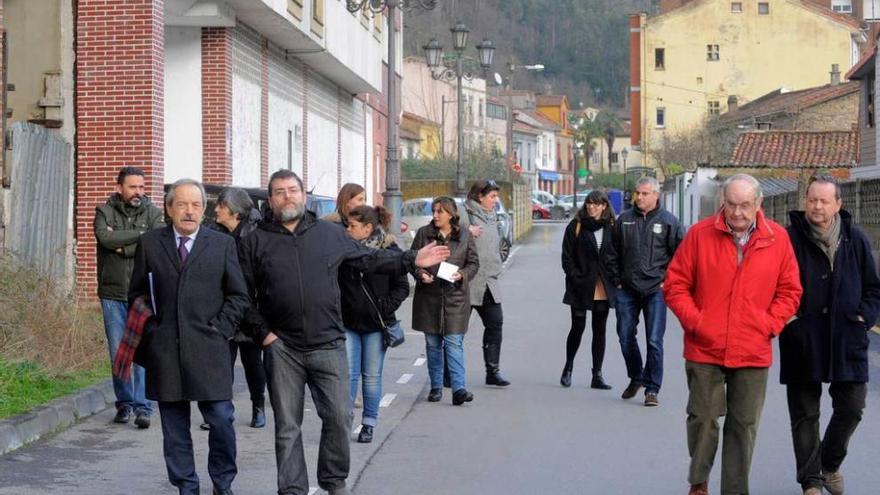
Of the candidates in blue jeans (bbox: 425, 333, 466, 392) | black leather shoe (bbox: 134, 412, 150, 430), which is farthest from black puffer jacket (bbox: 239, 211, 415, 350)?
blue jeans (bbox: 425, 333, 466, 392)

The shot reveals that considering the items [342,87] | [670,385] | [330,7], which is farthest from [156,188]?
[342,87]

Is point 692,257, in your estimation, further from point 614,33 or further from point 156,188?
point 614,33

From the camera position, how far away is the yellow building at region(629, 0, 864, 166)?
7794cm

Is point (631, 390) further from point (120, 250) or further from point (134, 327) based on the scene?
point (134, 327)

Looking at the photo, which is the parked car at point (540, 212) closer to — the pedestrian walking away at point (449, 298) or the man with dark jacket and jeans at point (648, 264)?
the man with dark jacket and jeans at point (648, 264)

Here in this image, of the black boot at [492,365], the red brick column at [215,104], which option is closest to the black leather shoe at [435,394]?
the black boot at [492,365]

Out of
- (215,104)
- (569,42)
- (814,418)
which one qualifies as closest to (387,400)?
(814,418)

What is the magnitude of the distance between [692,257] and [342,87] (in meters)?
30.0

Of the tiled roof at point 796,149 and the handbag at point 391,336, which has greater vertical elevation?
the tiled roof at point 796,149

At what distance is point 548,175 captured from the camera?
4988 inches

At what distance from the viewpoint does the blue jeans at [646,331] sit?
37.9 feet

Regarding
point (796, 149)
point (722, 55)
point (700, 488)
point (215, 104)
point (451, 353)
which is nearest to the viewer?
point (700, 488)

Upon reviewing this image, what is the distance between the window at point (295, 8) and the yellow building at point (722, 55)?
175 ft

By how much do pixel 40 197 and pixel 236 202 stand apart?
641 cm
